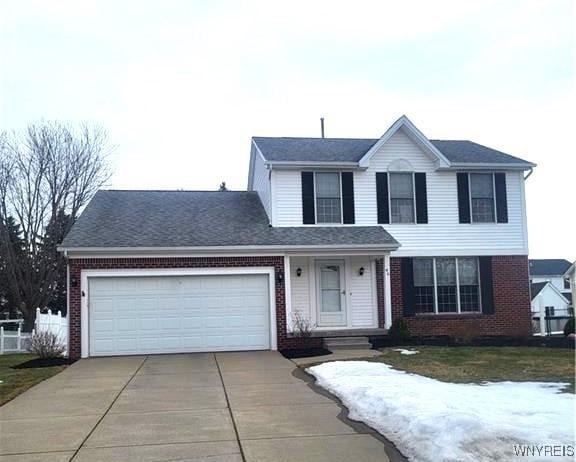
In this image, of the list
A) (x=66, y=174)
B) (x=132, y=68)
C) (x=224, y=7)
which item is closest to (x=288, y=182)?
(x=132, y=68)

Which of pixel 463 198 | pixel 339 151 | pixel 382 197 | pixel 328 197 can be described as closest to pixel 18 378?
pixel 328 197

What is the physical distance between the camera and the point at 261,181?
1995cm

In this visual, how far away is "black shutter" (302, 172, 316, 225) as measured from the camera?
58.5 feet

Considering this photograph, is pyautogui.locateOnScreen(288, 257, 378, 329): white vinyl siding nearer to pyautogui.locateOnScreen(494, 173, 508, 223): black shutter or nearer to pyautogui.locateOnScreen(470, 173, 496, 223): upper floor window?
pyautogui.locateOnScreen(470, 173, 496, 223): upper floor window

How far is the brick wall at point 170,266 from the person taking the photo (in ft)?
49.6

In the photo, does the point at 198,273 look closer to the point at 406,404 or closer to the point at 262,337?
the point at 262,337

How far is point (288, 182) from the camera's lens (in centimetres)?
1791

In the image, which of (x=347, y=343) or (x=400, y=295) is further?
(x=400, y=295)

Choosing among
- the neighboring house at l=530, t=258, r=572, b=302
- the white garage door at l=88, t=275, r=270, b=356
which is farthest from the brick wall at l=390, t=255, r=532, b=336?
the neighboring house at l=530, t=258, r=572, b=302

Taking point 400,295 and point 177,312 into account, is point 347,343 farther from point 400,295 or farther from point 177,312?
point 177,312

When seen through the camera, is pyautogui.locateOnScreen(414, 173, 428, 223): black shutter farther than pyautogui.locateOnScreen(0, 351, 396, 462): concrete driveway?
Yes

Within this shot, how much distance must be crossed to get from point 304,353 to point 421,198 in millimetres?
6646

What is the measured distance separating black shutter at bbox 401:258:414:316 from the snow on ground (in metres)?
7.93

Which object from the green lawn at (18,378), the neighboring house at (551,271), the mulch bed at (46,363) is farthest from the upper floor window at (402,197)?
the neighboring house at (551,271)
